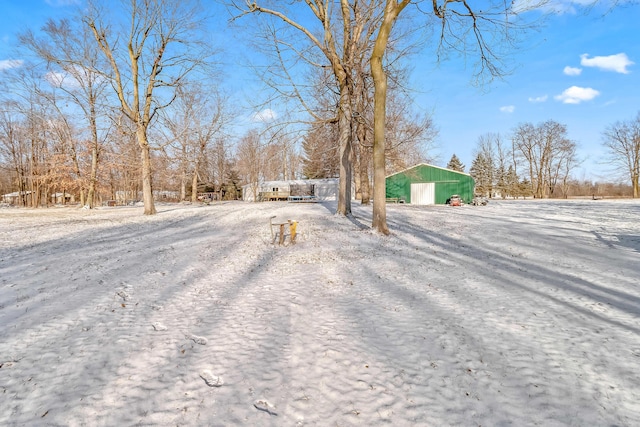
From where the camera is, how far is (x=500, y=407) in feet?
7.05

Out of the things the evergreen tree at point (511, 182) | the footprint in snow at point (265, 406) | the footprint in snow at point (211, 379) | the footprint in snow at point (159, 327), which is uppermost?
the evergreen tree at point (511, 182)

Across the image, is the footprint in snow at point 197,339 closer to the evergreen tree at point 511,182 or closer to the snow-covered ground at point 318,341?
the snow-covered ground at point 318,341

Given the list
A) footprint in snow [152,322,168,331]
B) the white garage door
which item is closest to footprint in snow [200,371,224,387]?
footprint in snow [152,322,168,331]

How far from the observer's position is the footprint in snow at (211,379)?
2346mm

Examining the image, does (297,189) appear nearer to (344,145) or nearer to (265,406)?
(344,145)

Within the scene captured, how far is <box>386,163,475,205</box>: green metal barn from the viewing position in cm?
2958

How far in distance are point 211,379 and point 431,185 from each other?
30683mm

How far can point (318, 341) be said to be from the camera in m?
3.04

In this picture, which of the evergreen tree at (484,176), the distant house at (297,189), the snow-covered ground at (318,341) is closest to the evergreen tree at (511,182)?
the evergreen tree at (484,176)

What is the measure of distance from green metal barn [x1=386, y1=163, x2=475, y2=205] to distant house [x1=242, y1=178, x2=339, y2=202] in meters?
10.6

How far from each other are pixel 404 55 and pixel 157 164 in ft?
74.2

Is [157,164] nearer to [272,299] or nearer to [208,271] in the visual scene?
[208,271]

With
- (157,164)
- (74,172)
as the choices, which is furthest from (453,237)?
(74,172)

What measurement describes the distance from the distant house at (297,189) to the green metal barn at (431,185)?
10616 millimetres
